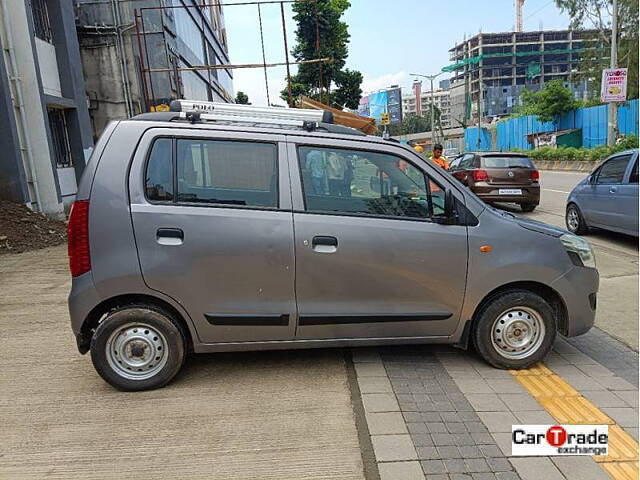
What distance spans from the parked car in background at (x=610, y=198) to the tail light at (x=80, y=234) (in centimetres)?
776

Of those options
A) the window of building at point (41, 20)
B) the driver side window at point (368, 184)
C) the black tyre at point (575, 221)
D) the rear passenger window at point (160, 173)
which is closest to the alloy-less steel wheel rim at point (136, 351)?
the rear passenger window at point (160, 173)

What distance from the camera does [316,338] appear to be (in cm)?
359

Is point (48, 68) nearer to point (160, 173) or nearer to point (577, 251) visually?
point (160, 173)

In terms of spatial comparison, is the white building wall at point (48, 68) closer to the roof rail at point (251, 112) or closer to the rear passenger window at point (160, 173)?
the roof rail at point (251, 112)

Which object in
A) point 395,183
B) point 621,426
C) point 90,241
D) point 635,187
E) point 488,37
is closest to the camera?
point 621,426

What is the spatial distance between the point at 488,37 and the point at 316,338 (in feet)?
436

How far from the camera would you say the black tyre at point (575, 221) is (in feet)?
29.6

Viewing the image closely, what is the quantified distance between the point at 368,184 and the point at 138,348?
2.08m

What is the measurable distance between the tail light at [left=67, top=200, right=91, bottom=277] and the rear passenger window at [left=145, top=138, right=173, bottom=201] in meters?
0.44

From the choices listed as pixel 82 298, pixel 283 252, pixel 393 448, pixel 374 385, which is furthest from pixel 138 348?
pixel 393 448

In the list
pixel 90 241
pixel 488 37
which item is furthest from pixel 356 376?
pixel 488 37

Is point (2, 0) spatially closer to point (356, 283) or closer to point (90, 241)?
point (90, 241)

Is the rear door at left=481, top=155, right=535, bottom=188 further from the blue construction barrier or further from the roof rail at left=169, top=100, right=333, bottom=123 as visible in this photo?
the blue construction barrier

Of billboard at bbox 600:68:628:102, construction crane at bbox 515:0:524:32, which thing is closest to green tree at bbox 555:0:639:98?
billboard at bbox 600:68:628:102
